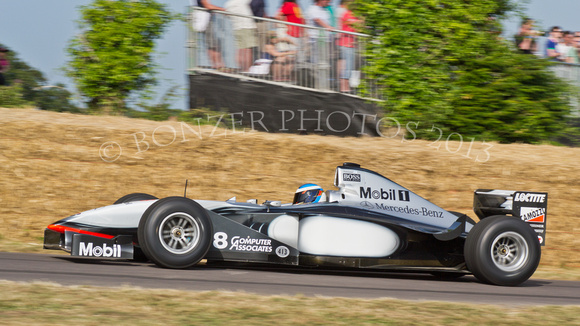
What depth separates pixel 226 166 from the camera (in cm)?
948

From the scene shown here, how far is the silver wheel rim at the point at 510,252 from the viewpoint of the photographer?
246 inches

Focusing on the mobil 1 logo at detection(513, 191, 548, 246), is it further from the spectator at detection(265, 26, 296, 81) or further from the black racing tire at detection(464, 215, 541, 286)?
the spectator at detection(265, 26, 296, 81)

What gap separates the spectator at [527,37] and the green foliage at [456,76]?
0.50m

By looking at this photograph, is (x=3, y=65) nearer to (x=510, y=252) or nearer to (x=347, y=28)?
(x=347, y=28)

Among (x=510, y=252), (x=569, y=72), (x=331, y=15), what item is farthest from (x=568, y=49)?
(x=510, y=252)

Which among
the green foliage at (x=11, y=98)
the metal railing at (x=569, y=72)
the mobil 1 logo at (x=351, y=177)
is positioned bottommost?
the mobil 1 logo at (x=351, y=177)

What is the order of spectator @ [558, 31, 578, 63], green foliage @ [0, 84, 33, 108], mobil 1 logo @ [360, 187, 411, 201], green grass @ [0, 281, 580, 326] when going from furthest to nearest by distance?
spectator @ [558, 31, 578, 63], green foliage @ [0, 84, 33, 108], mobil 1 logo @ [360, 187, 411, 201], green grass @ [0, 281, 580, 326]

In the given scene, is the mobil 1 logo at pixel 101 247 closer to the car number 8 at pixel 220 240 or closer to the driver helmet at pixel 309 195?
the car number 8 at pixel 220 240

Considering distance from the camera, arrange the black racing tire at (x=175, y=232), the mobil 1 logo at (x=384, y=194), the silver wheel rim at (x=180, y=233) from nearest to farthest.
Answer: the black racing tire at (x=175, y=232), the silver wheel rim at (x=180, y=233), the mobil 1 logo at (x=384, y=194)

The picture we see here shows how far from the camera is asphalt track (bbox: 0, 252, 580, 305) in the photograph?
16.9 ft

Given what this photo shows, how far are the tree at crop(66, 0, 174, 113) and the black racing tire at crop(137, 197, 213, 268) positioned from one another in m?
5.41

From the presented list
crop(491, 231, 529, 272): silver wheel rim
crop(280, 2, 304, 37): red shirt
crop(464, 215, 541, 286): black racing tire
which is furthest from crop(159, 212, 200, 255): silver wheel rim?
crop(280, 2, 304, 37): red shirt

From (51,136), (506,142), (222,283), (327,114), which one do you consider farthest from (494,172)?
(51,136)

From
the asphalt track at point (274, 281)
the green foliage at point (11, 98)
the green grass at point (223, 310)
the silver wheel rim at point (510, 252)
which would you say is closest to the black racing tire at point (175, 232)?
the asphalt track at point (274, 281)
